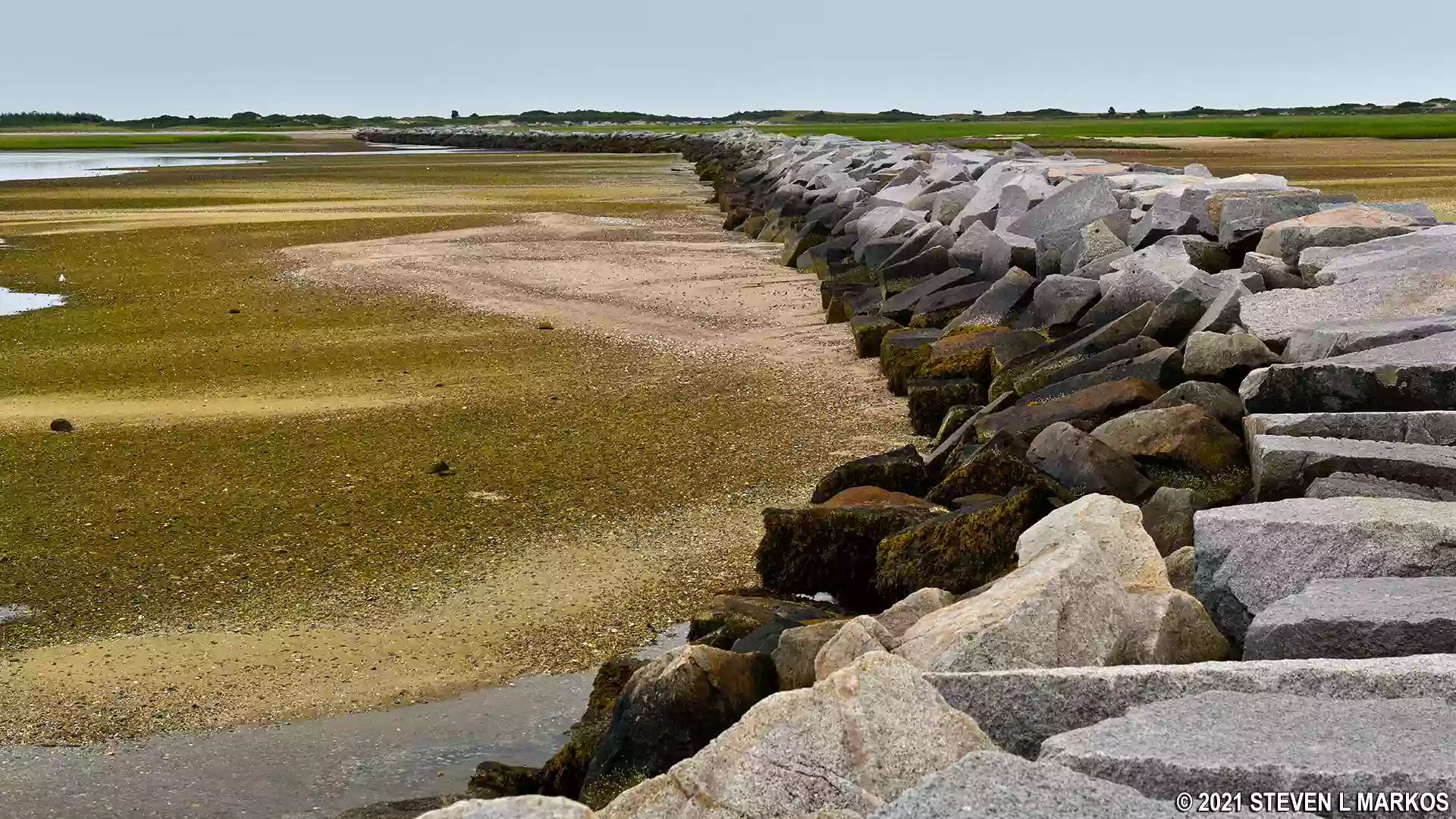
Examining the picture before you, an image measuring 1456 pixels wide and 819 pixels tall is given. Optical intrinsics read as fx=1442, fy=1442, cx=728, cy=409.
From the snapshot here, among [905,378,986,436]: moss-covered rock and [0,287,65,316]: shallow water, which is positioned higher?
[905,378,986,436]: moss-covered rock

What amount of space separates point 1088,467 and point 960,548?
76cm

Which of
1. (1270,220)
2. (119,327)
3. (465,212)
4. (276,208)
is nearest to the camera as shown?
(1270,220)

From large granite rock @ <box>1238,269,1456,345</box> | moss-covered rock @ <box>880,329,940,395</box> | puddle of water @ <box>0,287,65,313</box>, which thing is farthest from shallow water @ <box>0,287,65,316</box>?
large granite rock @ <box>1238,269,1456,345</box>

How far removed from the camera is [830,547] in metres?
4.83

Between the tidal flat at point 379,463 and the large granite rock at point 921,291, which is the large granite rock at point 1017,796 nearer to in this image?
the tidal flat at point 379,463

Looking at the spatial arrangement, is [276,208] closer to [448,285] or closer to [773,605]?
[448,285]

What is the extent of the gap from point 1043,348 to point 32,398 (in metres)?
5.84

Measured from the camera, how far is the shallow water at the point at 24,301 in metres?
12.3

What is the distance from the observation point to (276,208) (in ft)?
76.7

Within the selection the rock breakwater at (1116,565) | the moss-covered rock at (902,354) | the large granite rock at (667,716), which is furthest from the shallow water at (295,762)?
the moss-covered rock at (902,354)

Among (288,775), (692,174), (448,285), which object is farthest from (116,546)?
(692,174)

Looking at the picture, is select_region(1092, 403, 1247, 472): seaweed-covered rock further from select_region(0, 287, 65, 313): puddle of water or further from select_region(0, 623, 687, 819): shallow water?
select_region(0, 287, 65, 313): puddle of water

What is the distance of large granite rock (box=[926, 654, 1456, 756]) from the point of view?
2611 mm

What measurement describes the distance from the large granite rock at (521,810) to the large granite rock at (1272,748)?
0.79m
